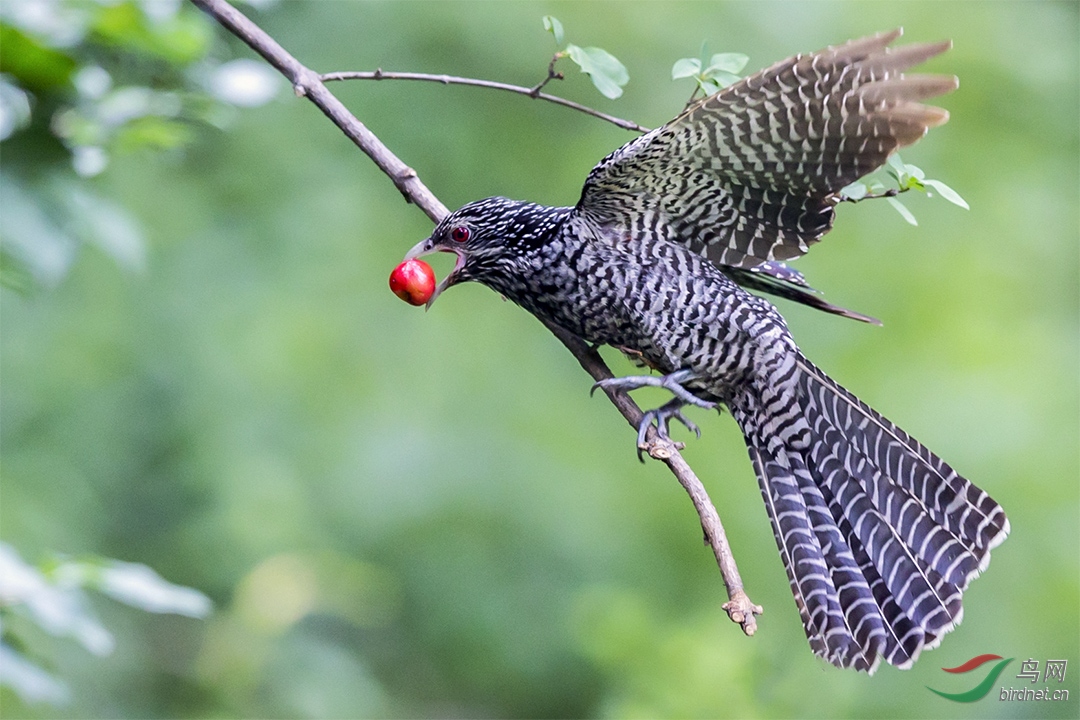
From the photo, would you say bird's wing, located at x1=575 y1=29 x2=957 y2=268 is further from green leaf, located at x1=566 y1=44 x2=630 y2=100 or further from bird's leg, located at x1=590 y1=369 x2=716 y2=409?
bird's leg, located at x1=590 y1=369 x2=716 y2=409

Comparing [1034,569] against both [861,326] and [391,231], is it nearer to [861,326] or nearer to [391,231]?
[861,326]

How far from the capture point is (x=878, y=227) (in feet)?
17.3

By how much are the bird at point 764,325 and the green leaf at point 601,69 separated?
0.13m

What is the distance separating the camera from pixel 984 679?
384 cm

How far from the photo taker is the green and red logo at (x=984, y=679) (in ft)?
12.2

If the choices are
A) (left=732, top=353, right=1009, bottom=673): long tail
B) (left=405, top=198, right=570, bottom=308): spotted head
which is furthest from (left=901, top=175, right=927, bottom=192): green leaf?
(left=405, top=198, right=570, bottom=308): spotted head

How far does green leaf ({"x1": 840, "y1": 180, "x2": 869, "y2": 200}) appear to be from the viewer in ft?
7.42

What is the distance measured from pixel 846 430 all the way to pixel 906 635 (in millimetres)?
502

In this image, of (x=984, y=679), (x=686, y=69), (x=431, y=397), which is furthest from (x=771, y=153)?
(x=431, y=397)

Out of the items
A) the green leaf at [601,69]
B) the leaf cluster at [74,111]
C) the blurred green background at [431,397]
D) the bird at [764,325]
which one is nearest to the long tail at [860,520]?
the bird at [764,325]

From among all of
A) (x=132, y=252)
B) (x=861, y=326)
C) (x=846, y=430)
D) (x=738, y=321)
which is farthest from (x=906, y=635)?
(x=861, y=326)

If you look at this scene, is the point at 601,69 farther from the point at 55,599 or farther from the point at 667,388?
the point at 55,599

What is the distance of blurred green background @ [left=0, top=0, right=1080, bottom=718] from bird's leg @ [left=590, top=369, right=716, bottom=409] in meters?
1.89

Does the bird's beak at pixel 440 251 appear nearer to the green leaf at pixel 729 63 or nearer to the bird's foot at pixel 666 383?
the bird's foot at pixel 666 383
